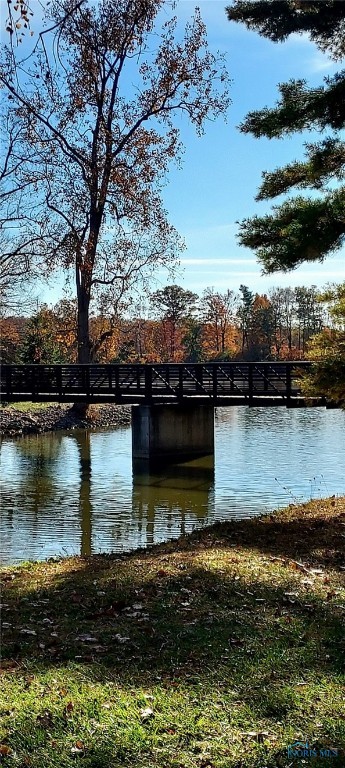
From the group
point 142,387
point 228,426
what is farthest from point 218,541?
point 228,426

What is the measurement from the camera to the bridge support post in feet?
74.5

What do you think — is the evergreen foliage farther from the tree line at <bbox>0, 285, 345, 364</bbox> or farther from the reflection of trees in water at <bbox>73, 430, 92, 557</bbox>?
the tree line at <bbox>0, 285, 345, 364</bbox>

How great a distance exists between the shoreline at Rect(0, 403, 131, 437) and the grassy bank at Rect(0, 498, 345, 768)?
2319cm

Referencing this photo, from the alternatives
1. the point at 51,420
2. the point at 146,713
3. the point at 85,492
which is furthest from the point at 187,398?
the point at 146,713

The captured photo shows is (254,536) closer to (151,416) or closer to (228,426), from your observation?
(151,416)

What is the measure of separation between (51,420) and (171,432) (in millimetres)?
10412

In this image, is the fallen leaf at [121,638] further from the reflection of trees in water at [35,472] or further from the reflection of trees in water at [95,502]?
the reflection of trees in water at [35,472]

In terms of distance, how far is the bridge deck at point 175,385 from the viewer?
22734 millimetres

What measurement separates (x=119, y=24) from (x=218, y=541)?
64.1ft

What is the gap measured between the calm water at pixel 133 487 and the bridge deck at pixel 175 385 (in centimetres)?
166

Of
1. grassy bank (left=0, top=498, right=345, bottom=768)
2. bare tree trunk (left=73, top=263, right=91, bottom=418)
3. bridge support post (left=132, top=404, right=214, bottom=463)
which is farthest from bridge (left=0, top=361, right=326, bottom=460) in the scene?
grassy bank (left=0, top=498, right=345, bottom=768)

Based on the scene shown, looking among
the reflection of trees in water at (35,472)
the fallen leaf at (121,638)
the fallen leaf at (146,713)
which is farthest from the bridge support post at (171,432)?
the fallen leaf at (146,713)

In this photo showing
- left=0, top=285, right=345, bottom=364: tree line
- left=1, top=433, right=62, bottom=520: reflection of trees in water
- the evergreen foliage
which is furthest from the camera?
left=0, top=285, right=345, bottom=364: tree line

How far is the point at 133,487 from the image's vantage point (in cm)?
1859
